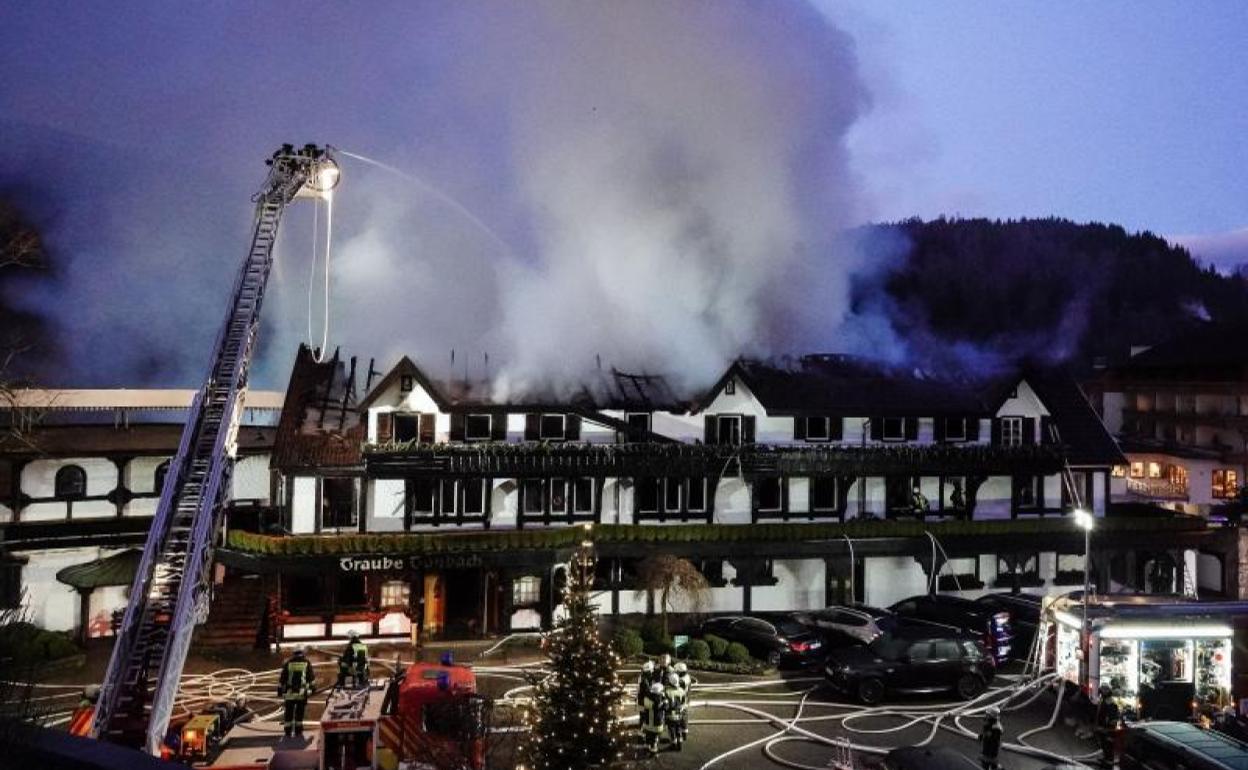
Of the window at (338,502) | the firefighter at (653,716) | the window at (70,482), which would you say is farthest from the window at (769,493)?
the window at (70,482)

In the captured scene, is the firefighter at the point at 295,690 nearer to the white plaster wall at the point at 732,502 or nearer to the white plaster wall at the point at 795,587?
the white plaster wall at the point at 732,502

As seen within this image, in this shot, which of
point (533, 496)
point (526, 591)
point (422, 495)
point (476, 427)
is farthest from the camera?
point (533, 496)

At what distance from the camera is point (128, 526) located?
3139cm

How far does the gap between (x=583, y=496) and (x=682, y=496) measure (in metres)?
3.90

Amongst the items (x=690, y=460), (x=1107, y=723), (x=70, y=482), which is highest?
(x=690, y=460)

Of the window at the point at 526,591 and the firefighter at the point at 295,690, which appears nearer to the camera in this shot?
the firefighter at the point at 295,690

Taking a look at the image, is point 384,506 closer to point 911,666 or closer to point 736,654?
point 736,654

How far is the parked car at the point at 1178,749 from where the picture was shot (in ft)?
54.3

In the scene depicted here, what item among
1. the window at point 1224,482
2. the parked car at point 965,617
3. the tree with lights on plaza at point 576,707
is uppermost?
the window at point 1224,482

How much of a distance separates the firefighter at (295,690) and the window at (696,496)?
17430 mm

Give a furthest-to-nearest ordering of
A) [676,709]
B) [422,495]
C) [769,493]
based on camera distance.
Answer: [769,493], [422,495], [676,709]

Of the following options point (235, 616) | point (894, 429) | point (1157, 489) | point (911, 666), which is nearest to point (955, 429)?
point (894, 429)

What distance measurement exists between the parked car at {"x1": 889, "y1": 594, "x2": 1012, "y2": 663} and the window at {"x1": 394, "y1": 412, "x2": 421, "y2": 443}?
18.6 metres

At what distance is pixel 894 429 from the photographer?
36.1 metres
